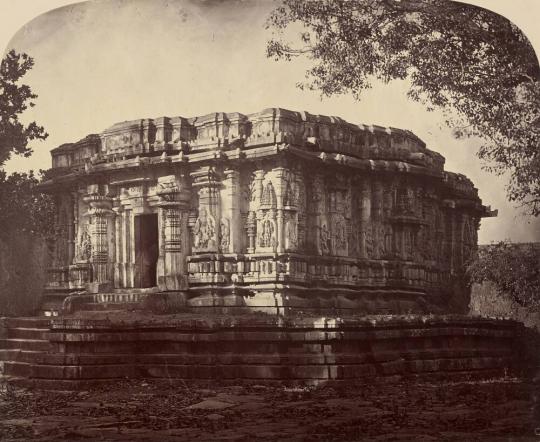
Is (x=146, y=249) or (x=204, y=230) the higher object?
(x=204, y=230)

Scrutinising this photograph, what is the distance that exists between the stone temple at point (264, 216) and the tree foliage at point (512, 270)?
20 centimetres

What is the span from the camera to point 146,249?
12.0 metres

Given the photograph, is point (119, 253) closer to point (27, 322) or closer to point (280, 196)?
point (27, 322)

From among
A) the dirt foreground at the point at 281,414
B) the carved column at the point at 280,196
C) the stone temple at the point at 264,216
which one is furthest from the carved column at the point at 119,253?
the carved column at the point at 280,196

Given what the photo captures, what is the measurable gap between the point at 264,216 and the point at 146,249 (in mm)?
2045

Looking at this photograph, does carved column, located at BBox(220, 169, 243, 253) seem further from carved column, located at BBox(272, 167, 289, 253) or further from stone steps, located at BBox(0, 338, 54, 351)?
stone steps, located at BBox(0, 338, 54, 351)

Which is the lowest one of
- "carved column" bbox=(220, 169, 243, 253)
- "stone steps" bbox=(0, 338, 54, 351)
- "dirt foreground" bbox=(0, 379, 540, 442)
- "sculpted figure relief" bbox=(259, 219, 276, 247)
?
"dirt foreground" bbox=(0, 379, 540, 442)

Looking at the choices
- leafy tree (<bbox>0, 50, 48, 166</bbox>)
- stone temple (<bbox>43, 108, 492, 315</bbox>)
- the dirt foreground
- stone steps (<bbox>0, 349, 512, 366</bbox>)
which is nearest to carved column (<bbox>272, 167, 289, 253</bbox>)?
stone temple (<bbox>43, 108, 492, 315</bbox>)

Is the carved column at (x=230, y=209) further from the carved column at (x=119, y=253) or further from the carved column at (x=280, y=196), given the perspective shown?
the carved column at (x=119, y=253)

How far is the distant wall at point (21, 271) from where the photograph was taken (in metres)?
7.54

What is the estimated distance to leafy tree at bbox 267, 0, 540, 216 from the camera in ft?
23.6

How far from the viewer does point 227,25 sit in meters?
7.20

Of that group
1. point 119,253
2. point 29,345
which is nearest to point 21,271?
point 29,345

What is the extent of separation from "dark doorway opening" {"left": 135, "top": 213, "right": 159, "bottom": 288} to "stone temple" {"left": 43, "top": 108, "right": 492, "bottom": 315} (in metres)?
0.03
